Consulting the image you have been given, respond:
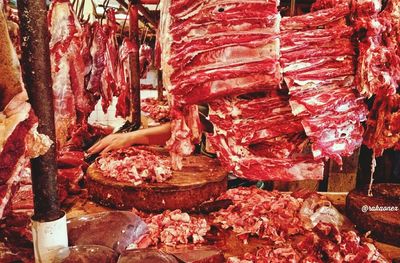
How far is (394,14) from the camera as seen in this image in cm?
248

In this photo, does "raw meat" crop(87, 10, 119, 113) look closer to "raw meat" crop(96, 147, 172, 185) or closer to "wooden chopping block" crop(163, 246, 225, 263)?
"raw meat" crop(96, 147, 172, 185)

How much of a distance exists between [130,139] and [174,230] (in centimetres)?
238

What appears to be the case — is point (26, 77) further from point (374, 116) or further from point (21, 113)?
point (374, 116)

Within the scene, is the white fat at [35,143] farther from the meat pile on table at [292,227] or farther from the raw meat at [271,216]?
the raw meat at [271,216]

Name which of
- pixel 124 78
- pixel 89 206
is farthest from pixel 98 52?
pixel 89 206

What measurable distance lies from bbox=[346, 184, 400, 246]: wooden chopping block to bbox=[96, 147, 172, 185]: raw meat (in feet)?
6.45

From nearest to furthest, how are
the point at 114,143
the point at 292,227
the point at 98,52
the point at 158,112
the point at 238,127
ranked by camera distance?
1. the point at 238,127
2. the point at 292,227
3. the point at 114,143
4. the point at 98,52
5. the point at 158,112

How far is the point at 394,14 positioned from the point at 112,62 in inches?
182

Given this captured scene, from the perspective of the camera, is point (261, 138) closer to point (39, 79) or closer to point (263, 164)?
point (263, 164)

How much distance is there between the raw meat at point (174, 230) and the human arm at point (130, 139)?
1946 mm

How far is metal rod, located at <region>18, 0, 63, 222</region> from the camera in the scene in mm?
2025

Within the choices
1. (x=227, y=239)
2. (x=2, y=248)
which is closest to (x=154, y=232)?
(x=227, y=239)

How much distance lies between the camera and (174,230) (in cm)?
338

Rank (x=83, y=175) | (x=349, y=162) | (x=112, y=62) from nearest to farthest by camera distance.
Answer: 1. (x=83, y=175)
2. (x=349, y=162)
3. (x=112, y=62)
